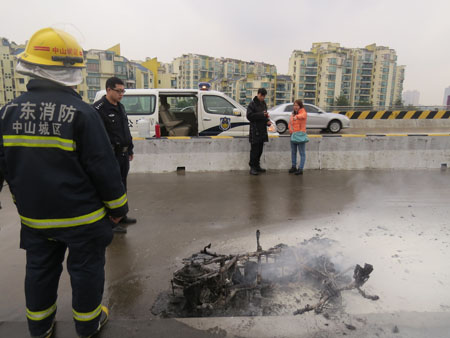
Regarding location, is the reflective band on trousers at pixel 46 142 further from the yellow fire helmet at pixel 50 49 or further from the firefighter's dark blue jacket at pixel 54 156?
the yellow fire helmet at pixel 50 49

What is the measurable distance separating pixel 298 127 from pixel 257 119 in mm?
941

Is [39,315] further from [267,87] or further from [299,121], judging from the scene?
[267,87]

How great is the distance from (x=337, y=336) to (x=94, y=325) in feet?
5.45

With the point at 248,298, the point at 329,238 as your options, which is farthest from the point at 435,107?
the point at 248,298

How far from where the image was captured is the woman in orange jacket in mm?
6945

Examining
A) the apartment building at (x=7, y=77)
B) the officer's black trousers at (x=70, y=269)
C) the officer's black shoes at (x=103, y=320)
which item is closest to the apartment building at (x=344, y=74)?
the apartment building at (x=7, y=77)

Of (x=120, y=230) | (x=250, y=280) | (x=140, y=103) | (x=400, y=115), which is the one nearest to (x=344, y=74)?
(x=400, y=115)

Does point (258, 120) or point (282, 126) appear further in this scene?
point (282, 126)

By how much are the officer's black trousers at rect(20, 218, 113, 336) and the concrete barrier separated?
17.5 feet

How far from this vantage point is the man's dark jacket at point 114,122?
3.94m

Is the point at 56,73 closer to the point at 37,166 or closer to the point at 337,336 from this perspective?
the point at 37,166

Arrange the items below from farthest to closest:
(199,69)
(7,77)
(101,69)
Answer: (199,69) < (101,69) < (7,77)

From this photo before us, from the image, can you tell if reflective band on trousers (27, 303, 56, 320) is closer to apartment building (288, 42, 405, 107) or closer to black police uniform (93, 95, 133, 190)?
black police uniform (93, 95, 133, 190)

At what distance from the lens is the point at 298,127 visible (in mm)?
6961
